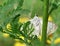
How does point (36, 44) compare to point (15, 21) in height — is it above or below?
below

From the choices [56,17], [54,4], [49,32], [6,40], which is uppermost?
[54,4]

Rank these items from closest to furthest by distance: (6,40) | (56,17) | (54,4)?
1. (54,4)
2. (56,17)
3. (6,40)

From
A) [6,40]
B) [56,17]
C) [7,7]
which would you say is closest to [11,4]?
[7,7]

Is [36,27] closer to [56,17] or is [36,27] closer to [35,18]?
[35,18]

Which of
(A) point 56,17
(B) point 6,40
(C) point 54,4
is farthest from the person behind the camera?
(B) point 6,40

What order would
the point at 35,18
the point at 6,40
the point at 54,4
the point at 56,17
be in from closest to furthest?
the point at 54,4, the point at 35,18, the point at 56,17, the point at 6,40

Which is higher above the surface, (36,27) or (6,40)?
(36,27)

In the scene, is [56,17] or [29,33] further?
[56,17]

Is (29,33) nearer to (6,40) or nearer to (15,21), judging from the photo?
(15,21)

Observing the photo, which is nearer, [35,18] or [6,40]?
[35,18]

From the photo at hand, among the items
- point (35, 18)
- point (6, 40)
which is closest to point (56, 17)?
point (6, 40)
